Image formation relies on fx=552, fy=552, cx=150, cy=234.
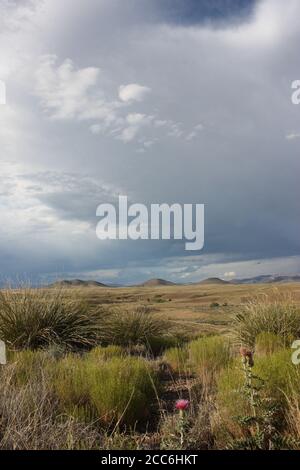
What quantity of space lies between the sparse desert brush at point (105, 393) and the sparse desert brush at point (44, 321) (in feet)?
11.6

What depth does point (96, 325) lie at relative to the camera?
38.0 feet

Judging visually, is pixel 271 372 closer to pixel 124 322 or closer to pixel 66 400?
pixel 66 400

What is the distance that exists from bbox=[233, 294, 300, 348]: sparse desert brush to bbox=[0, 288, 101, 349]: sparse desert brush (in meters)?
3.09

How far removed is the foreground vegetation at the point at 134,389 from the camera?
467 cm

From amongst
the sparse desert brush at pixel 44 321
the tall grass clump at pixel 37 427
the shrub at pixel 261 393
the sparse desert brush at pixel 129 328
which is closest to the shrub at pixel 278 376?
the shrub at pixel 261 393

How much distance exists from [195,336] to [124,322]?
360 cm

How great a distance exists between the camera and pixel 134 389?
598 cm

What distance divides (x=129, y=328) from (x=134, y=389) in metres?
6.85

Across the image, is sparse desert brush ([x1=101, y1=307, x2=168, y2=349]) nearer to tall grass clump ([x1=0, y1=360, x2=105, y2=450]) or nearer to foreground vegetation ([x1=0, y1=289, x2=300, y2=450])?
foreground vegetation ([x1=0, y1=289, x2=300, y2=450])

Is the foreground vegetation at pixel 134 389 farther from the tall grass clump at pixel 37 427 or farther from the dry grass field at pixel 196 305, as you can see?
the dry grass field at pixel 196 305

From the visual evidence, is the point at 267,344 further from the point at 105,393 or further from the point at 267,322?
the point at 105,393

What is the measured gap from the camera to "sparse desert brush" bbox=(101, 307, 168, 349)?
12.0 meters

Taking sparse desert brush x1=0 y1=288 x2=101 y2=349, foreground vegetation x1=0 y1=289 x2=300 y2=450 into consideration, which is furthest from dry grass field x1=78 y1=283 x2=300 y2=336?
foreground vegetation x1=0 y1=289 x2=300 y2=450
